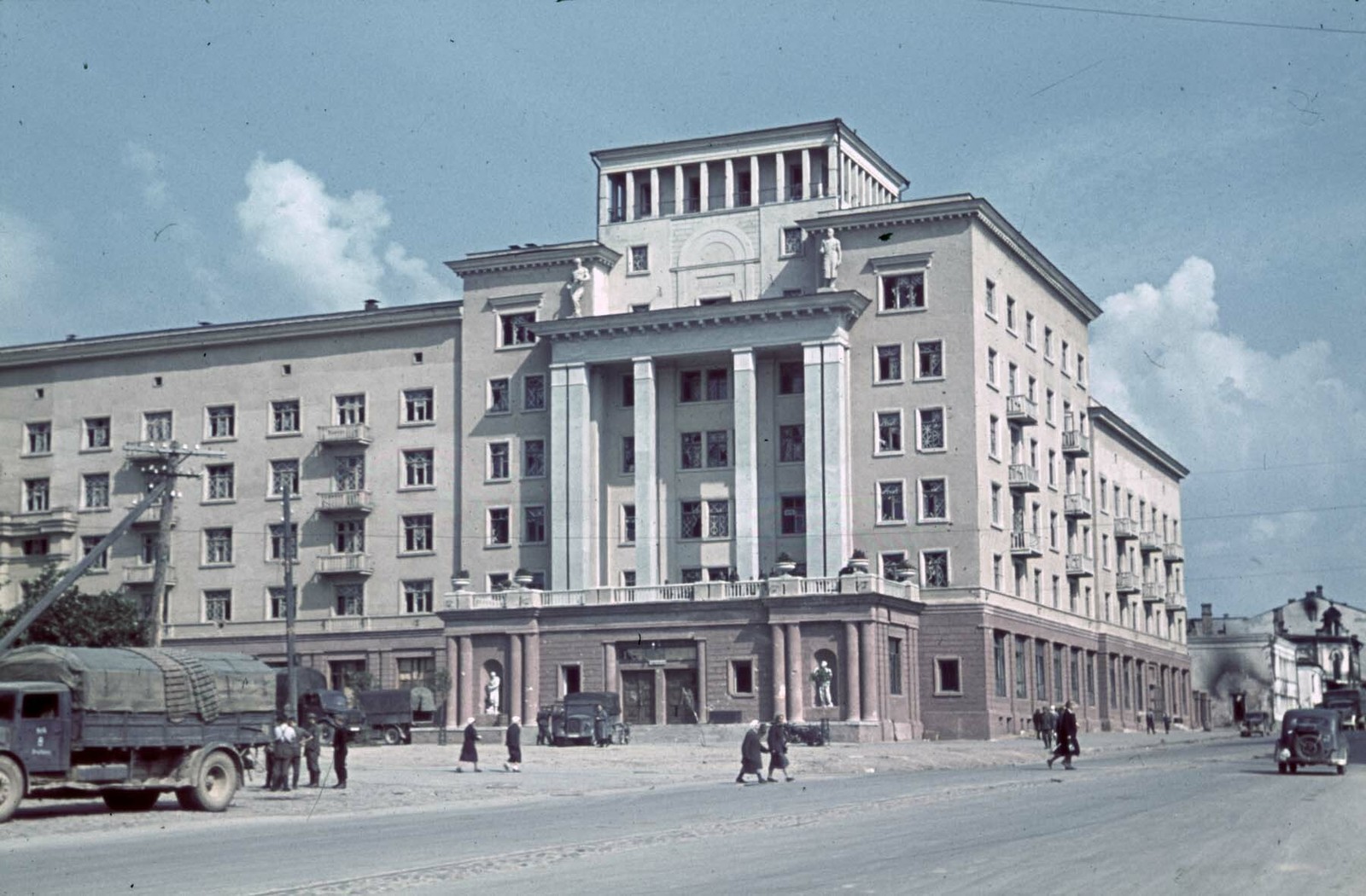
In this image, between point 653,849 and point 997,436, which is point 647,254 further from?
point 653,849

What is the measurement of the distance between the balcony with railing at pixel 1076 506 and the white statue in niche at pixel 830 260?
64.1 feet

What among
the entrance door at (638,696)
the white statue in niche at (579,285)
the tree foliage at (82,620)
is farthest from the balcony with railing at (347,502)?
the entrance door at (638,696)

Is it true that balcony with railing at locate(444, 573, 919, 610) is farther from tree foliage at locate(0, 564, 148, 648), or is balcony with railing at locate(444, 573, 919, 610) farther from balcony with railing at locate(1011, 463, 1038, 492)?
tree foliage at locate(0, 564, 148, 648)

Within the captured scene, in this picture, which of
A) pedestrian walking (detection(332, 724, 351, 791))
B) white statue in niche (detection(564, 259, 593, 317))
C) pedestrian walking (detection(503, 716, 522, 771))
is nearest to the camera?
pedestrian walking (detection(332, 724, 351, 791))

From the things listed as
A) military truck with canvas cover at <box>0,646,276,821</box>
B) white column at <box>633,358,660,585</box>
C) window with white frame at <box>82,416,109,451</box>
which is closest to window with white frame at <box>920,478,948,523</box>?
white column at <box>633,358,660,585</box>

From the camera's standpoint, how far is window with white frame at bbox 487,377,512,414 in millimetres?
80500

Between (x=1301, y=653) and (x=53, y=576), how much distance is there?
400 feet

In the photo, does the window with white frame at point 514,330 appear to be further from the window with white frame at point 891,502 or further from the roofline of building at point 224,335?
the window with white frame at point 891,502

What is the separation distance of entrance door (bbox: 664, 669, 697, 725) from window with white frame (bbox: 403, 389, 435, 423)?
1860 cm

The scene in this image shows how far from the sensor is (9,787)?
27078mm

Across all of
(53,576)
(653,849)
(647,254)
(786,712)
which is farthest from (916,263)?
(653,849)

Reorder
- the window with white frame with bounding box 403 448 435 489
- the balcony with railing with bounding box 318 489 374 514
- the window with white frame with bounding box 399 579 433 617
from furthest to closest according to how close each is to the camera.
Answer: the window with white frame with bounding box 403 448 435 489
the balcony with railing with bounding box 318 489 374 514
the window with white frame with bounding box 399 579 433 617

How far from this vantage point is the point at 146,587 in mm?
84438

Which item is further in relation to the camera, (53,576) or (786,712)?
(53,576)
